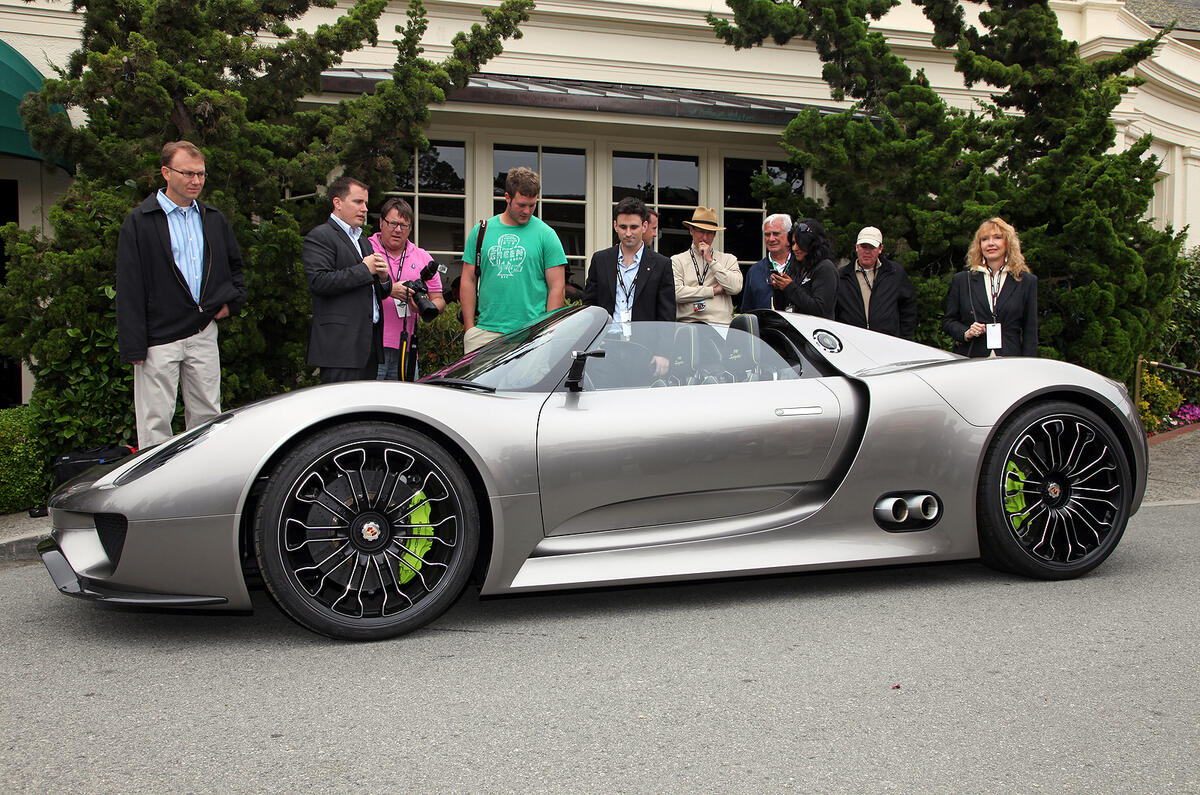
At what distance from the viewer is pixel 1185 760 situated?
2395mm

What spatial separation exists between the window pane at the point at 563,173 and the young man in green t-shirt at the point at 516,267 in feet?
18.2

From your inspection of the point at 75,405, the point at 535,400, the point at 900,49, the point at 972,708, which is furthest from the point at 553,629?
the point at 900,49

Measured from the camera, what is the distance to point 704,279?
6.21 meters

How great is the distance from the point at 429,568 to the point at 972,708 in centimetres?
177

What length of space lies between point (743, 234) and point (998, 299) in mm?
6288

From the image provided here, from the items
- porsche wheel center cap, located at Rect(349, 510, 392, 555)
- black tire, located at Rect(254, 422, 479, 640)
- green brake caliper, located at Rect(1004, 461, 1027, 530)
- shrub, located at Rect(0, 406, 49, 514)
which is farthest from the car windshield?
shrub, located at Rect(0, 406, 49, 514)

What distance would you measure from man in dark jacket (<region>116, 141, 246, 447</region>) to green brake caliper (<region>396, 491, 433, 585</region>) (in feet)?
7.00

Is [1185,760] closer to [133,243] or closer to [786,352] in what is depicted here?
[786,352]

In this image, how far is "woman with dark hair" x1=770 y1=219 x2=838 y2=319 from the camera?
559 centimetres

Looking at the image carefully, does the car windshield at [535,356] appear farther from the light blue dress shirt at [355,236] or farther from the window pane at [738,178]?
the window pane at [738,178]

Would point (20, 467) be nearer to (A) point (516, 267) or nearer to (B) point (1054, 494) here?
(A) point (516, 267)

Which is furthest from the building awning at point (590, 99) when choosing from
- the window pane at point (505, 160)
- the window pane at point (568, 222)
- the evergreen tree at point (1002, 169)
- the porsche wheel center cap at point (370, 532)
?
the porsche wheel center cap at point (370, 532)

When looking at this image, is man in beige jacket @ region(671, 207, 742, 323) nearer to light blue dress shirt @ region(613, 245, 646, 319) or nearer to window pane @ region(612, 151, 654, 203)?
light blue dress shirt @ region(613, 245, 646, 319)

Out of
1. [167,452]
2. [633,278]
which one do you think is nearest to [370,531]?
[167,452]
